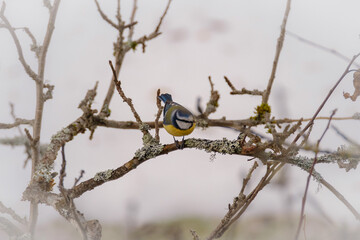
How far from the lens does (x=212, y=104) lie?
0.92 metres

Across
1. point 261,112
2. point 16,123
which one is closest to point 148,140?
point 261,112

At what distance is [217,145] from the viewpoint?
1045 millimetres

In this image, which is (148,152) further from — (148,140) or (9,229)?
(9,229)

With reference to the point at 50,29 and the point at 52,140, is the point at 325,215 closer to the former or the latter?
the point at 52,140

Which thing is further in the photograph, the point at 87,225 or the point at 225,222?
the point at 87,225

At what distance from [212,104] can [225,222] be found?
0.28m

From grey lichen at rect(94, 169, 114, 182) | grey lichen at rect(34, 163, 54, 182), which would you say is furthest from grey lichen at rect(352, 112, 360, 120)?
grey lichen at rect(34, 163, 54, 182)

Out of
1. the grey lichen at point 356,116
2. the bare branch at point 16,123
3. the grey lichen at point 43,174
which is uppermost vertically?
the bare branch at point 16,123

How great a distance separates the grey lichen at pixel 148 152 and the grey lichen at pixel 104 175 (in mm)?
99

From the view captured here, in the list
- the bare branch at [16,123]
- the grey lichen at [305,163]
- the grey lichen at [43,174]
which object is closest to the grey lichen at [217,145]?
the grey lichen at [305,163]

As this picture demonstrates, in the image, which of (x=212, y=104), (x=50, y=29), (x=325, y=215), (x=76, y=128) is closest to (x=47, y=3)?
(x=50, y=29)

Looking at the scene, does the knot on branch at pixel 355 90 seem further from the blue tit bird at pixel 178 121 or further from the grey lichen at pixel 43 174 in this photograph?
the grey lichen at pixel 43 174

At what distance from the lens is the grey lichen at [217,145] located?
100cm

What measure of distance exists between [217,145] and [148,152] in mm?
192
